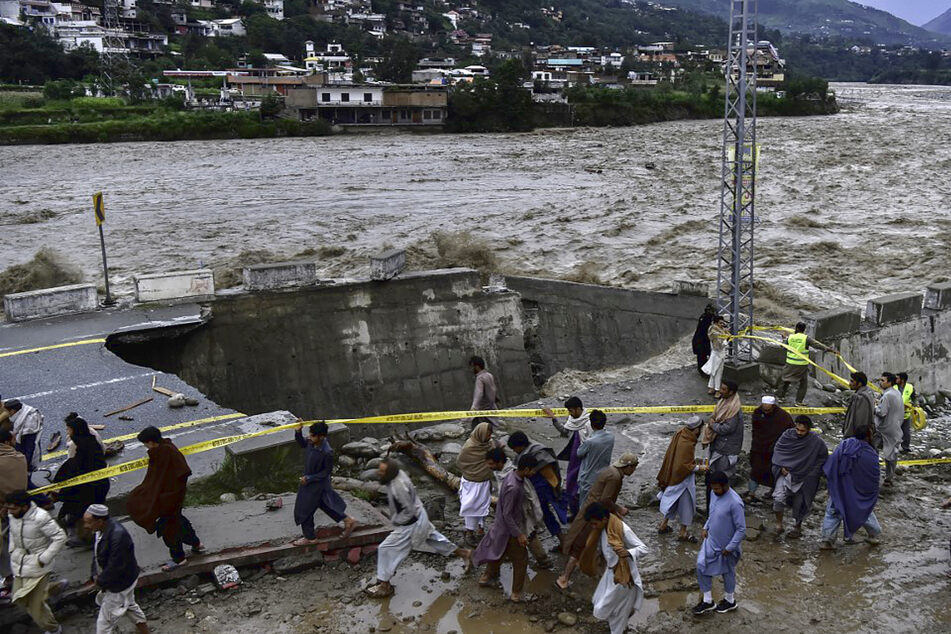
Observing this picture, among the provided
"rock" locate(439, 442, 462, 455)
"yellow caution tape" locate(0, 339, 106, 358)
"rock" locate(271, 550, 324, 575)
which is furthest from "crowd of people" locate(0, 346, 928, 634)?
"yellow caution tape" locate(0, 339, 106, 358)

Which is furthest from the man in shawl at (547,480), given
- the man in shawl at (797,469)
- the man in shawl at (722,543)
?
the man in shawl at (797,469)

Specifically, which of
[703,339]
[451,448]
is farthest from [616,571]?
[703,339]

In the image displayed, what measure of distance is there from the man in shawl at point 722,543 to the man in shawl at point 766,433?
6.15 feet

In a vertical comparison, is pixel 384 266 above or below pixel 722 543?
above

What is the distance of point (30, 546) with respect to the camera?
249 inches

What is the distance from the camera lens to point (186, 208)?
3969 centimetres

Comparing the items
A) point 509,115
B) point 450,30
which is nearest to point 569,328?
point 509,115

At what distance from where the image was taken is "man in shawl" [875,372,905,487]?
9.49 metres

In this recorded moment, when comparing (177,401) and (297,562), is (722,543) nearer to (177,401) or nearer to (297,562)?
(297,562)

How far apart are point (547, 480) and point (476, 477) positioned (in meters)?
0.70

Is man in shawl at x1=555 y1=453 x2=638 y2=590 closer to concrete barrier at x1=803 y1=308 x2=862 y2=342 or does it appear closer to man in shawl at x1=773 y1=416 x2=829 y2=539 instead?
man in shawl at x1=773 y1=416 x2=829 y2=539

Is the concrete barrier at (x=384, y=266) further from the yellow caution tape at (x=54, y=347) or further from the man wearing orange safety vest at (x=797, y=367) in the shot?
the man wearing orange safety vest at (x=797, y=367)

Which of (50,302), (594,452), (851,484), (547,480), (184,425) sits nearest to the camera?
(547,480)

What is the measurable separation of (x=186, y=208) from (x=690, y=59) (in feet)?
419
